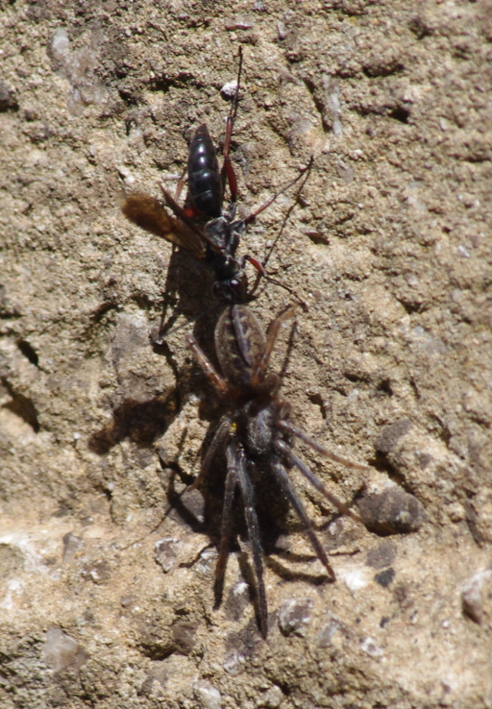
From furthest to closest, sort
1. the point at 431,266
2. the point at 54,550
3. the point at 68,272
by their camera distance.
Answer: the point at 68,272
the point at 54,550
the point at 431,266

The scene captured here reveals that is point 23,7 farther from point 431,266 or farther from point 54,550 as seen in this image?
point 54,550

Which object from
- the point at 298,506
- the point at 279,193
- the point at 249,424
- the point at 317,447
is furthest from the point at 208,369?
the point at 279,193

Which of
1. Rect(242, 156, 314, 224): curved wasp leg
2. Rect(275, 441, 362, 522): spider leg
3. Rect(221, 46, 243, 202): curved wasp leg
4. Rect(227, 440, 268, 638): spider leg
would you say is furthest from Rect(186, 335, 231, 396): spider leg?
Rect(221, 46, 243, 202): curved wasp leg

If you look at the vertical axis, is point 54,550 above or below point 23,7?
below

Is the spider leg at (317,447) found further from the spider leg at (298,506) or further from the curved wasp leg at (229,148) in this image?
the curved wasp leg at (229,148)

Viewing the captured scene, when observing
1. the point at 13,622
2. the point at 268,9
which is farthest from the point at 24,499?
the point at 268,9

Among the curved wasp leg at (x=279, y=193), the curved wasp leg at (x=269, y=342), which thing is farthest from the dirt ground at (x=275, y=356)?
the curved wasp leg at (x=269, y=342)
